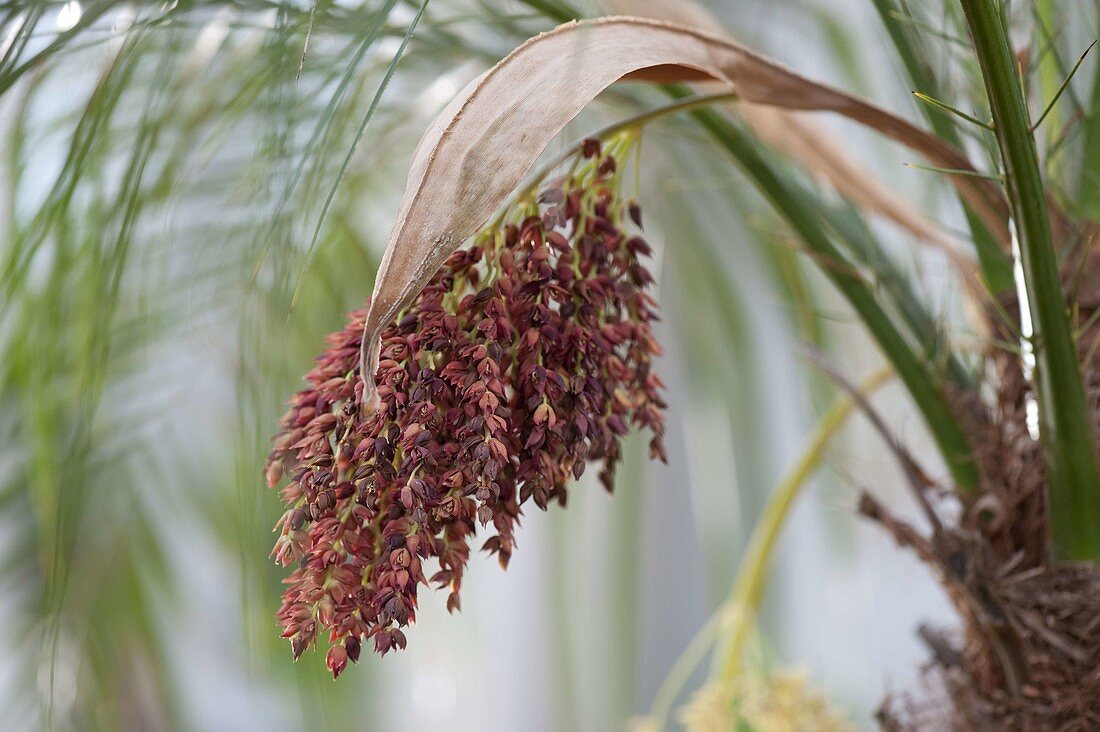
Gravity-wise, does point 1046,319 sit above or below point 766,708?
above

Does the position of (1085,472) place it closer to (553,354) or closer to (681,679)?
(553,354)

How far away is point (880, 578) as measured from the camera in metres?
0.92

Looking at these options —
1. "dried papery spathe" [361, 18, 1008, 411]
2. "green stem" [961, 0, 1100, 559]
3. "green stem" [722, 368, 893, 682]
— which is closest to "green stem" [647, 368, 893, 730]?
"green stem" [722, 368, 893, 682]

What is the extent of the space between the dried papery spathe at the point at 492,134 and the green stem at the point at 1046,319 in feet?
0.22

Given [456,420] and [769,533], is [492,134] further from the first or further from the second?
[769,533]

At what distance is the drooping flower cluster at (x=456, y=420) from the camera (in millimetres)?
197

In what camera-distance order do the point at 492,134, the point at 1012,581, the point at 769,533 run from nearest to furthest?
the point at 492,134
the point at 1012,581
the point at 769,533

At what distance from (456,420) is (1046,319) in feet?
0.52

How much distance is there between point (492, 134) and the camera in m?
0.19

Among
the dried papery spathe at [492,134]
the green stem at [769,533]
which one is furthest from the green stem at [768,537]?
the dried papery spathe at [492,134]

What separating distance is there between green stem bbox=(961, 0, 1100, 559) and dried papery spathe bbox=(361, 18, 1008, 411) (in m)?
0.07

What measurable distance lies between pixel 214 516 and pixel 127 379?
208 mm

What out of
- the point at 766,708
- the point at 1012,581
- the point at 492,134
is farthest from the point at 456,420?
the point at 766,708

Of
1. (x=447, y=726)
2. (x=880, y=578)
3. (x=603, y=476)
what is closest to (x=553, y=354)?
(x=603, y=476)
